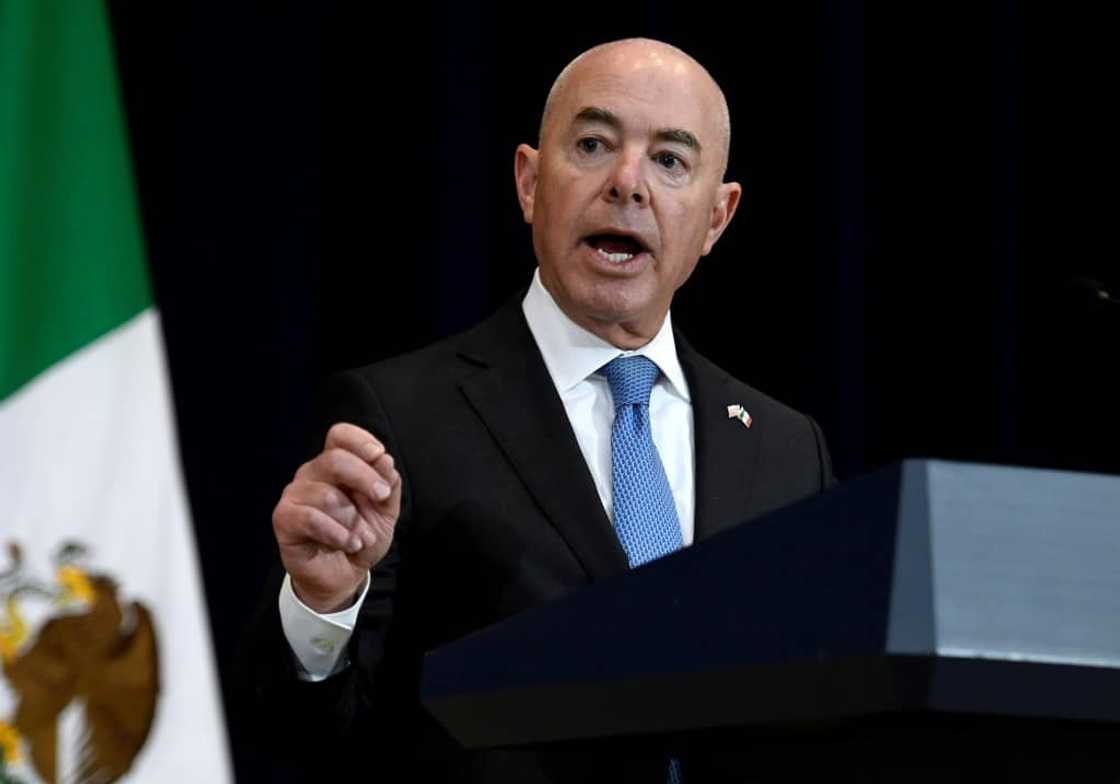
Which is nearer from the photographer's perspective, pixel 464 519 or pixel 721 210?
pixel 464 519

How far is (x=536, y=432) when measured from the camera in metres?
1.74

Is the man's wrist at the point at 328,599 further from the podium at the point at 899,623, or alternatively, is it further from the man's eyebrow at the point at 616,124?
the man's eyebrow at the point at 616,124

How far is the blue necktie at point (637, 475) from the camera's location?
5.43 feet

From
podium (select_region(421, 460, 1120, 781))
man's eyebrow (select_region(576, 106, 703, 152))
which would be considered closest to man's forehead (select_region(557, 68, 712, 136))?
man's eyebrow (select_region(576, 106, 703, 152))

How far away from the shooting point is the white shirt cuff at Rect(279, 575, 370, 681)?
1459 mm

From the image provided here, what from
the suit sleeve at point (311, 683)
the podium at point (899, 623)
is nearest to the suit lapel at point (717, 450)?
the suit sleeve at point (311, 683)

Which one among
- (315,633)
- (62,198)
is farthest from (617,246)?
(62,198)

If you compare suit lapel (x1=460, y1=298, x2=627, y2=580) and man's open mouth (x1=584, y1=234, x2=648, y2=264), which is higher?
man's open mouth (x1=584, y1=234, x2=648, y2=264)

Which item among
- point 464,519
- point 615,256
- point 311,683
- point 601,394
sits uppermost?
point 615,256

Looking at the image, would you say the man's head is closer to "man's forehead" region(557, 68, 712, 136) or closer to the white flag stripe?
"man's forehead" region(557, 68, 712, 136)

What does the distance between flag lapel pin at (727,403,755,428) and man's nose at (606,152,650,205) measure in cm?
25

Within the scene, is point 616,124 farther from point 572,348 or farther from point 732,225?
point 732,225

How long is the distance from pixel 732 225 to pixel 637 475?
4.65 ft

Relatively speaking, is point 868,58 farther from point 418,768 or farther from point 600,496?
point 418,768
